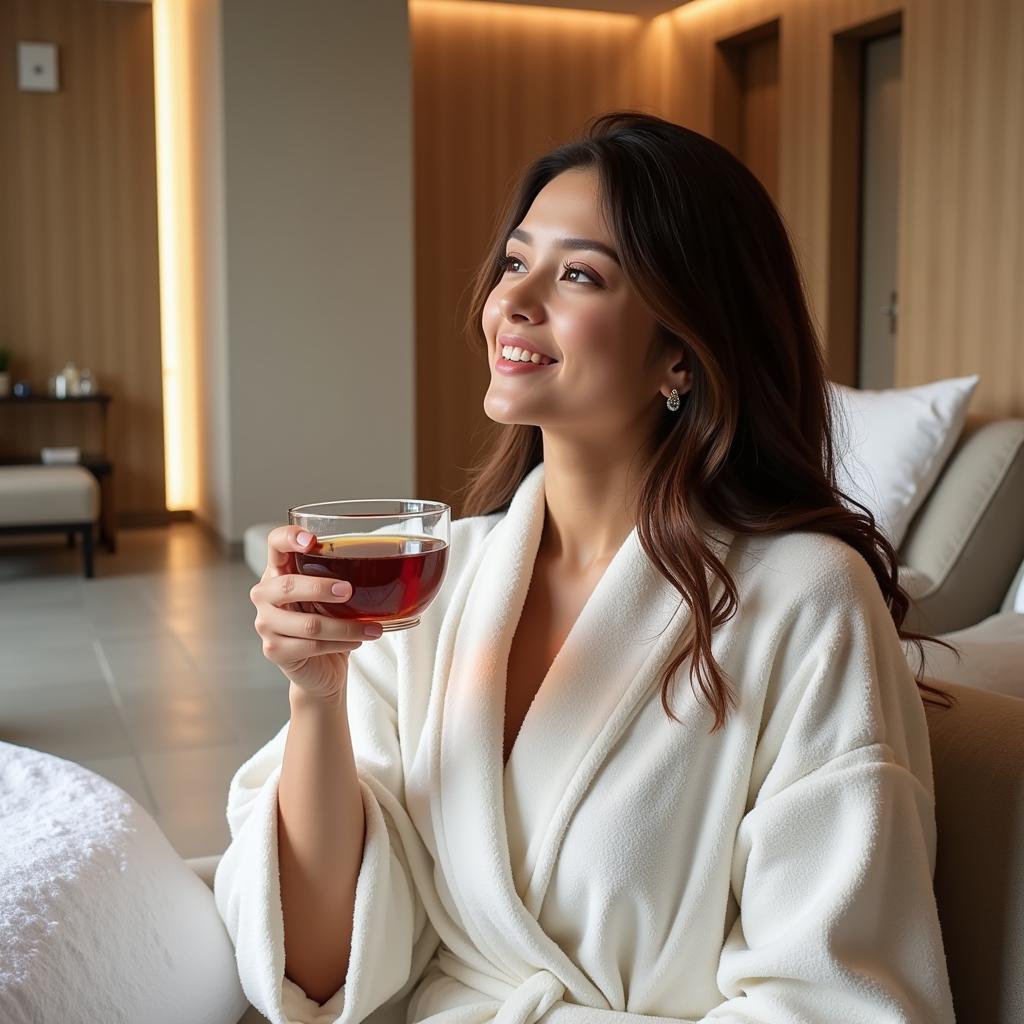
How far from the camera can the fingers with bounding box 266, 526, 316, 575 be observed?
0.96 metres

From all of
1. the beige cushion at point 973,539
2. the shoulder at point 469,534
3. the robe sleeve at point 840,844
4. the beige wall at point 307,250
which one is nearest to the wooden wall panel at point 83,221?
the beige wall at point 307,250

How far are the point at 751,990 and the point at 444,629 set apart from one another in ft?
1.46

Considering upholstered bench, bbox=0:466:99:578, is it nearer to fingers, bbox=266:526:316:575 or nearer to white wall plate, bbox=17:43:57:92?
white wall plate, bbox=17:43:57:92

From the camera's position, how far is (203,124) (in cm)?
662

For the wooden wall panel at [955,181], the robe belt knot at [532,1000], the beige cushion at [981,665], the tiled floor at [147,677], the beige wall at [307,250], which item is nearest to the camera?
the robe belt knot at [532,1000]

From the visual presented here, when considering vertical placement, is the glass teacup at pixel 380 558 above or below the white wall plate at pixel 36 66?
below

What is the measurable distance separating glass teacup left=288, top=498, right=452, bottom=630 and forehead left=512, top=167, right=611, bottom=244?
33 centimetres

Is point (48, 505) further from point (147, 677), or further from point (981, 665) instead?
point (981, 665)

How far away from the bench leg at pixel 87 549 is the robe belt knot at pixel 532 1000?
16.5ft

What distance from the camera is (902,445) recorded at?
3.36 m

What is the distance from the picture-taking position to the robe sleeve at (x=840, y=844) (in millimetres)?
979

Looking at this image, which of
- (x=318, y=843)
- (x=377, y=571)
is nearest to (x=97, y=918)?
(x=318, y=843)

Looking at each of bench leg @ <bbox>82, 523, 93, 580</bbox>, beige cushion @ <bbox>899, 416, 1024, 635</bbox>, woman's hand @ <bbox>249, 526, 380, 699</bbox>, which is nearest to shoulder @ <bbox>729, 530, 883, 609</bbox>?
woman's hand @ <bbox>249, 526, 380, 699</bbox>

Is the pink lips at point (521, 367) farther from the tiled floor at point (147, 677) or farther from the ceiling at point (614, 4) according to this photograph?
the ceiling at point (614, 4)
